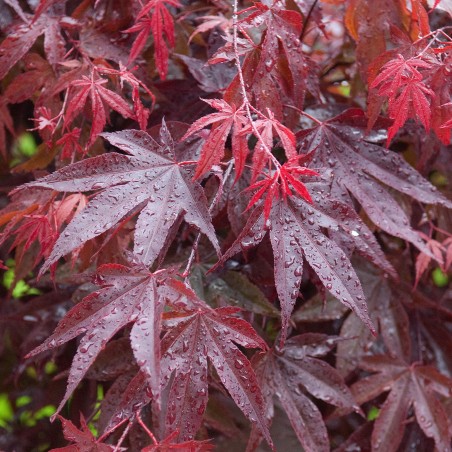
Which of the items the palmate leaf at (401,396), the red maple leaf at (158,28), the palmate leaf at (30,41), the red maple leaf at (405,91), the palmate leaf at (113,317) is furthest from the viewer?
the palmate leaf at (401,396)

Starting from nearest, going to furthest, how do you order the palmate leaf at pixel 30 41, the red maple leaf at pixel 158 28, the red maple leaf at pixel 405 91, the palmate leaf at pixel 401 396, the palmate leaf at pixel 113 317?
the palmate leaf at pixel 113 317 → the red maple leaf at pixel 405 91 → the red maple leaf at pixel 158 28 → the palmate leaf at pixel 30 41 → the palmate leaf at pixel 401 396

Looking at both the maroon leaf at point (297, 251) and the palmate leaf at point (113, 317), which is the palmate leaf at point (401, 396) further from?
the palmate leaf at point (113, 317)

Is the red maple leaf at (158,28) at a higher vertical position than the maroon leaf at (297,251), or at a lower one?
higher

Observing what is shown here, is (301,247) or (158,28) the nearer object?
(301,247)

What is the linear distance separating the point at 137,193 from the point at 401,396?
75 centimetres

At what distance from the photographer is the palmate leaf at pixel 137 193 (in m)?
0.76

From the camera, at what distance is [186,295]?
0.73 meters

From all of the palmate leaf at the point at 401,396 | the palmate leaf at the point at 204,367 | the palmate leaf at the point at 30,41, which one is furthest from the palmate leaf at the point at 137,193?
the palmate leaf at the point at 401,396

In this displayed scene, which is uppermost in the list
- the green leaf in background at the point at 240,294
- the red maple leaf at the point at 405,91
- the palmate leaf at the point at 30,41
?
the palmate leaf at the point at 30,41

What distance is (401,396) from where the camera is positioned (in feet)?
4.06

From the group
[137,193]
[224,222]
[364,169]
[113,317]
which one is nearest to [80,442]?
[113,317]

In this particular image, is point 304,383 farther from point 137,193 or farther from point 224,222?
point 137,193

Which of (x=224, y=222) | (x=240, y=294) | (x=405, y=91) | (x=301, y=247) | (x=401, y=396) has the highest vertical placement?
(x=405, y=91)

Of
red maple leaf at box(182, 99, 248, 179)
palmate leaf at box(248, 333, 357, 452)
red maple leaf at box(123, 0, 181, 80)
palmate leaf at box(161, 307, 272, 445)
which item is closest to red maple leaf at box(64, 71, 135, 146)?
red maple leaf at box(123, 0, 181, 80)
